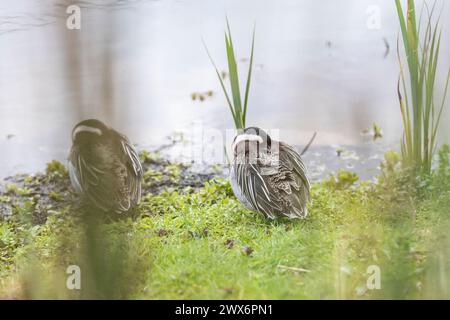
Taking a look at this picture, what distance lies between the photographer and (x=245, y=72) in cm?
278

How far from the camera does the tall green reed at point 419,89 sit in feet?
7.25

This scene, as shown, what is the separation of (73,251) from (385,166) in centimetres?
161

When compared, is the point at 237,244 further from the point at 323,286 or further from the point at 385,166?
the point at 385,166

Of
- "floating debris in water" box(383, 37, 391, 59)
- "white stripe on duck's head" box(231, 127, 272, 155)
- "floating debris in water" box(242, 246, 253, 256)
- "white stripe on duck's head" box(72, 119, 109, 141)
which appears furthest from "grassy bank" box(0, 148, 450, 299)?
"floating debris in water" box(383, 37, 391, 59)

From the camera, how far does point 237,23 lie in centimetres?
242

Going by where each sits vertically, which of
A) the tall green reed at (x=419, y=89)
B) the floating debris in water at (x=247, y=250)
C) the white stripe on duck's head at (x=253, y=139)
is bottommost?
the floating debris in water at (x=247, y=250)

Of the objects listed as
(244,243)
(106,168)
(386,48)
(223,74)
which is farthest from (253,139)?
(386,48)

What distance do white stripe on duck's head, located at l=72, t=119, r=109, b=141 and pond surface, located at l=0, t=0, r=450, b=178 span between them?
52 cm

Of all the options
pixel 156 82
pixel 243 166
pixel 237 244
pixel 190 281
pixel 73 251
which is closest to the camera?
pixel 73 251

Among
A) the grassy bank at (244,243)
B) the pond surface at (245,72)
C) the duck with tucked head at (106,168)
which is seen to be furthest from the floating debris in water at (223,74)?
the duck with tucked head at (106,168)

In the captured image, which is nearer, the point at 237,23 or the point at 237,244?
the point at 237,244

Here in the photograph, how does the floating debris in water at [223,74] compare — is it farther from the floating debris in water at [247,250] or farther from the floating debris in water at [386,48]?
the floating debris in water at [247,250]

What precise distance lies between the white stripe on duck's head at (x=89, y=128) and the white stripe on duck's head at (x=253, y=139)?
0.67m
